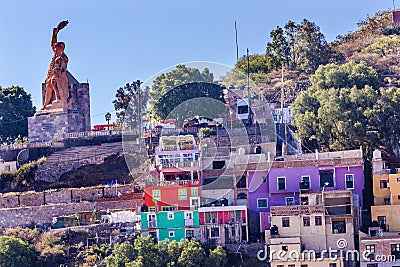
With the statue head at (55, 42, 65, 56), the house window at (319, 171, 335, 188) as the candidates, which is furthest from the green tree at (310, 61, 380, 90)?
the statue head at (55, 42, 65, 56)

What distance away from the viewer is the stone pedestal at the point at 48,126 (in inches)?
2426

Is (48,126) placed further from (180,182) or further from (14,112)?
(180,182)

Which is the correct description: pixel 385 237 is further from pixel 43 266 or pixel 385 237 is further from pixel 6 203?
pixel 6 203

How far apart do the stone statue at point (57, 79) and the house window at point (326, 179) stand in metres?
15.8

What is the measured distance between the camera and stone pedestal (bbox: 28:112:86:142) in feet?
202

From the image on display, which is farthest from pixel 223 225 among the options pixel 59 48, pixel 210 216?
pixel 59 48

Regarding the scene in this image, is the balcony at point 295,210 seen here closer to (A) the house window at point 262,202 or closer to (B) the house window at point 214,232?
(B) the house window at point 214,232

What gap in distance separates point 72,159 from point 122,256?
12.5 meters

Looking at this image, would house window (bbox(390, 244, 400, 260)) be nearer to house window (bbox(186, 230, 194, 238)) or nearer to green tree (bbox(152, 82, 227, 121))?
house window (bbox(186, 230, 194, 238))

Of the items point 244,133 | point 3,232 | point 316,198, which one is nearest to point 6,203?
point 3,232

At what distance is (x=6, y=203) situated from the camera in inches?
2183

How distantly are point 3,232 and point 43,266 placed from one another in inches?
149

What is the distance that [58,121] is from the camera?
61781 mm

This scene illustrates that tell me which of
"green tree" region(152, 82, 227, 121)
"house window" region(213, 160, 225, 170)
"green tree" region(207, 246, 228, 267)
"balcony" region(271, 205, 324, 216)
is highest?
"green tree" region(152, 82, 227, 121)
